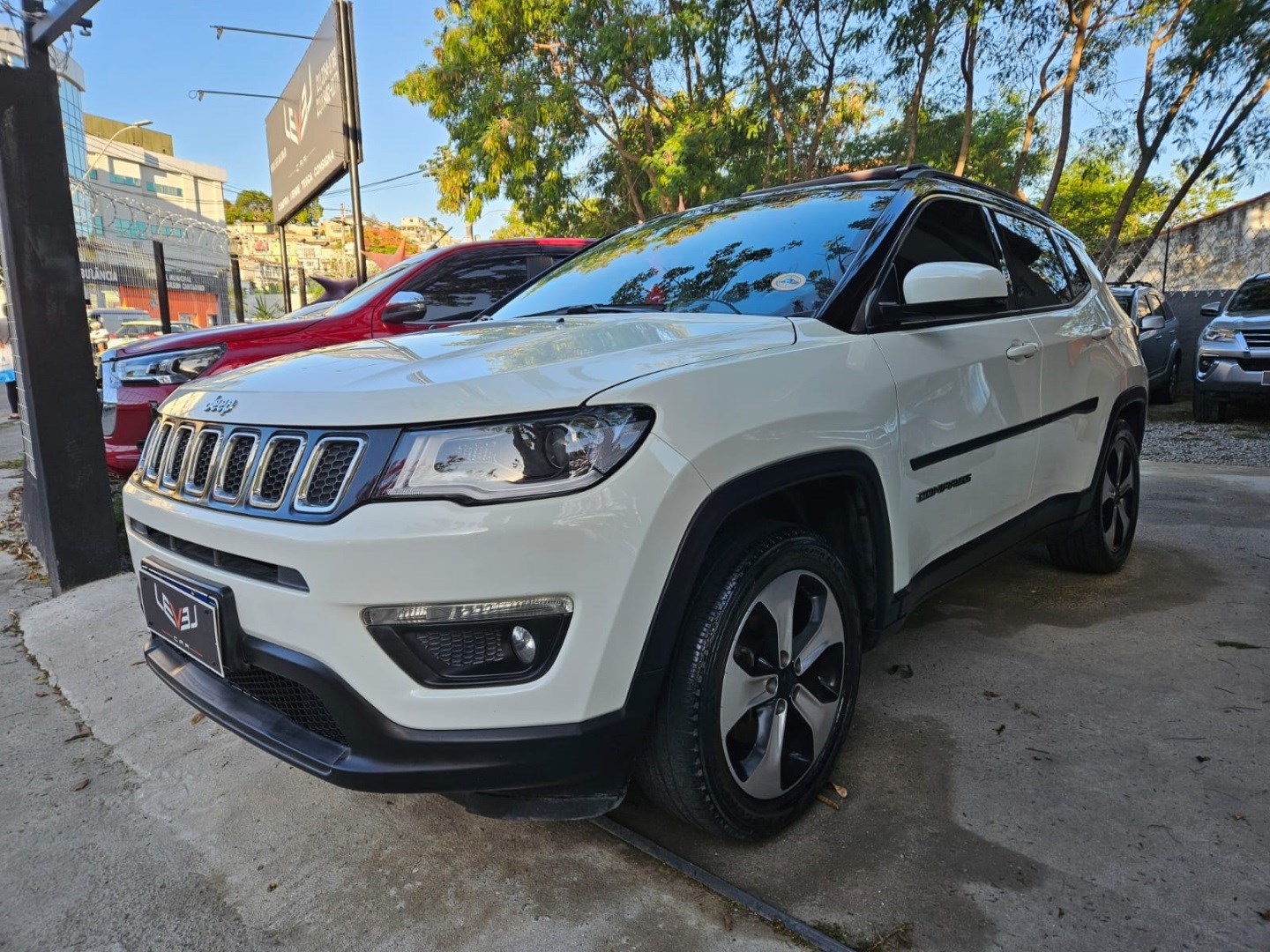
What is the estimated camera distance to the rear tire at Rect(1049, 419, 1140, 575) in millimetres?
3578

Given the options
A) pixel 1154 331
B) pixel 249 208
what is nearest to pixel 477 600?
pixel 1154 331

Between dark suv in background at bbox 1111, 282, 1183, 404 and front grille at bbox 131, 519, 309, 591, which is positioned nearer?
front grille at bbox 131, 519, 309, 591

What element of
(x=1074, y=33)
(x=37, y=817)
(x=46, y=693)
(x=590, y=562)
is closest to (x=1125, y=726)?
(x=590, y=562)

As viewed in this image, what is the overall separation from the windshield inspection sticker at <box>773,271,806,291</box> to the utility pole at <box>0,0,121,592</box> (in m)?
3.48

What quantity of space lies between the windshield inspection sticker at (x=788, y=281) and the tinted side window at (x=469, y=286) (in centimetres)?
321

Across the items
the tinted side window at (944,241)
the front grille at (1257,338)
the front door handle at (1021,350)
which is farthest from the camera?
the front grille at (1257,338)

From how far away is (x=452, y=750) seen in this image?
152 cm

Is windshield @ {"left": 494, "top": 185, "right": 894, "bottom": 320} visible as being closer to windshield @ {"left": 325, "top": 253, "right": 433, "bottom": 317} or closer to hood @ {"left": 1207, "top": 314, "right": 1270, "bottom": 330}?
windshield @ {"left": 325, "top": 253, "right": 433, "bottom": 317}

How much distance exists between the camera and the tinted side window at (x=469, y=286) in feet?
17.5

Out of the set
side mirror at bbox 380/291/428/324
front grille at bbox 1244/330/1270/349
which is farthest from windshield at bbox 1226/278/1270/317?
side mirror at bbox 380/291/428/324

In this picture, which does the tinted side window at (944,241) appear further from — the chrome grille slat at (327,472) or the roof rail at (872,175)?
the chrome grille slat at (327,472)

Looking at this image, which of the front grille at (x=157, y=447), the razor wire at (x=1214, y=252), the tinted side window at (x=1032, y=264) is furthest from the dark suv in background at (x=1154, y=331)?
the front grille at (x=157, y=447)

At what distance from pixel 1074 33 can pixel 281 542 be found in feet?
44.8

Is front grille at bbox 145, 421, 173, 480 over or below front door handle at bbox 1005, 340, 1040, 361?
below
